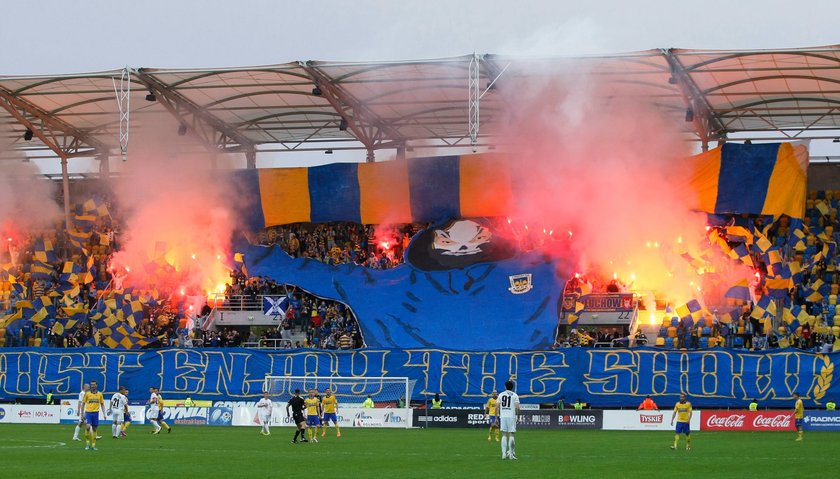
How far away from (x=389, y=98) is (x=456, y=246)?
7.30m

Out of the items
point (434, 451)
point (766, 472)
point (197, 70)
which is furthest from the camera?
point (197, 70)

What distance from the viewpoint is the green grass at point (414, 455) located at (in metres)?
23.2

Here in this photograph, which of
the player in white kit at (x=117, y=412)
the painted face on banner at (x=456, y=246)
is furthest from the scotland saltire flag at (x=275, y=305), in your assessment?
the player in white kit at (x=117, y=412)

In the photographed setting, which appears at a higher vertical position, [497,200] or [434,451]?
[497,200]

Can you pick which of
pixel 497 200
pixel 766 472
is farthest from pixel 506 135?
pixel 766 472

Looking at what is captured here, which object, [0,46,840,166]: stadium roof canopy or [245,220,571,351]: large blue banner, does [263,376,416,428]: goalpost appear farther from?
[0,46,840,166]: stadium roof canopy

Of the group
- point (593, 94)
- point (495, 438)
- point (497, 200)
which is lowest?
point (495, 438)

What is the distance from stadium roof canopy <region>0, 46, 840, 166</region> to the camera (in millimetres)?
46656

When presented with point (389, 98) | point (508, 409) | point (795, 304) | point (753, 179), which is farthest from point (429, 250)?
point (508, 409)

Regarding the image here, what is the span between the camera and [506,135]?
5319 centimetres

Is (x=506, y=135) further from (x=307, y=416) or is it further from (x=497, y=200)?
(x=307, y=416)

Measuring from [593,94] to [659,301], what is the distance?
9.29 m

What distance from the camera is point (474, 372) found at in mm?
45969

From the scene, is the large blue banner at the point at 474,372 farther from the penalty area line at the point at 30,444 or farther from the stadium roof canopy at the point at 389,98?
the penalty area line at the point at 30,444
